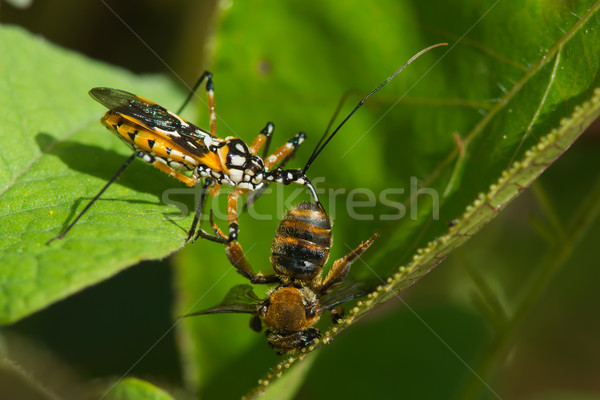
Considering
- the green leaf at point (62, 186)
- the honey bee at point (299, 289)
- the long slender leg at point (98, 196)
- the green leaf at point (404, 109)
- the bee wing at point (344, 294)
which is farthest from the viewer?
the honey bee at point (299, 289)

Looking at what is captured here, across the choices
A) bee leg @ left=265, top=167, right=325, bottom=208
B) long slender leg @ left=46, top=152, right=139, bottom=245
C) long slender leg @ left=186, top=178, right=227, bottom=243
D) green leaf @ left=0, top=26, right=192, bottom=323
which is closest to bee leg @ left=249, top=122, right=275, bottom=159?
bee leg @ left=265, top=167, right=325, bottom=208

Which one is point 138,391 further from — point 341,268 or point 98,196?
point 341,268

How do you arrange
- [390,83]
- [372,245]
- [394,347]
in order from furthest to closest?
[394,347], [390,83], [372,245]

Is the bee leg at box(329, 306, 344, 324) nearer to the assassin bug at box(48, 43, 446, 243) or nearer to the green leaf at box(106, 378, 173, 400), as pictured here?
the assassin bug at box(48, 43, 446, 243)

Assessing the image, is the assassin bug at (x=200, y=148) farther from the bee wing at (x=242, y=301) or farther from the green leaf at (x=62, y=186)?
the bee wing at (x=242, y=301)

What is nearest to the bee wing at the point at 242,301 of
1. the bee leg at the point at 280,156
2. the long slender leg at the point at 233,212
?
the long slender leg at the point at 233,212

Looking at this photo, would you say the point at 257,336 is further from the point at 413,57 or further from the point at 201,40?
the point at 201,40

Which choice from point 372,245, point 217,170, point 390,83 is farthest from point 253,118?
point 372,245

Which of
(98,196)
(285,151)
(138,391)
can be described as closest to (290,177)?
(285,151)
